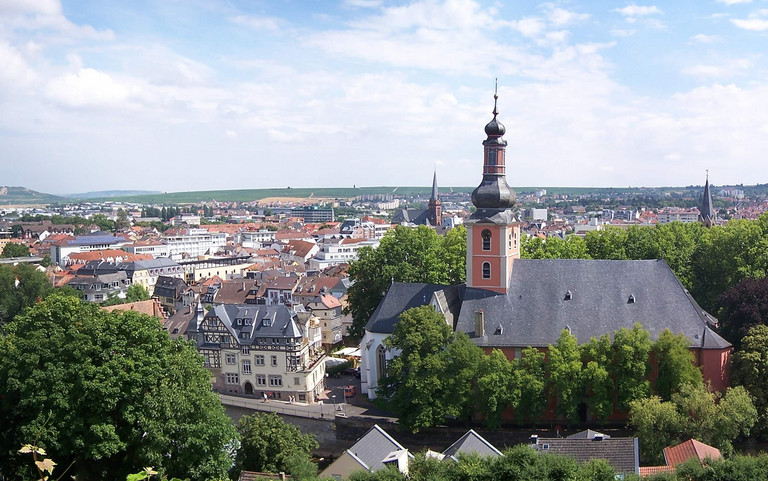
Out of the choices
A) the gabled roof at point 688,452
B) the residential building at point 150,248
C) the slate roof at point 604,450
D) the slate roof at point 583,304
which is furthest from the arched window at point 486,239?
the residential building at point 150,248

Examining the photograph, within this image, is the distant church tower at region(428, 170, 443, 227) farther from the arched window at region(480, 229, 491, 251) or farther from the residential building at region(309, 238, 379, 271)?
the arched window at region(480, 229, 491, 251)

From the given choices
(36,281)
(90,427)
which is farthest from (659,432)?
(36,281)

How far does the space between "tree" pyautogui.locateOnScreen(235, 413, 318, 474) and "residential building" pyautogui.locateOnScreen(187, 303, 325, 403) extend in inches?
654

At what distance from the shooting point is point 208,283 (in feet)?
335

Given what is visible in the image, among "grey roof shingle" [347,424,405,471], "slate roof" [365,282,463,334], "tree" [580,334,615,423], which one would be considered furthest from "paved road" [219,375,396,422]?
"tree" [580,334,615,423]

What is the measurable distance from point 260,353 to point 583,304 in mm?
24707

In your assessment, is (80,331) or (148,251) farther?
(148,251)

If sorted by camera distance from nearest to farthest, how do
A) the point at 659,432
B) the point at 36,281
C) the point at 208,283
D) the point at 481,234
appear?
the point at 659,432, the point at 481,234, the point at 36,281, the point at 208,283

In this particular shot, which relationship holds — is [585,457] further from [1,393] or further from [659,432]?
[1,393]

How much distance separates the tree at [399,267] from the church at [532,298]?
1023 centimetres

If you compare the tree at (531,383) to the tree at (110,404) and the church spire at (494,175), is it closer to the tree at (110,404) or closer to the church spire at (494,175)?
the church spire at (494,175)

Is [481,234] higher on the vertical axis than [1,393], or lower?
higher

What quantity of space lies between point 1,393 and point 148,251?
12575cm

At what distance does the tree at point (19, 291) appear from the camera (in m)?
80.5
